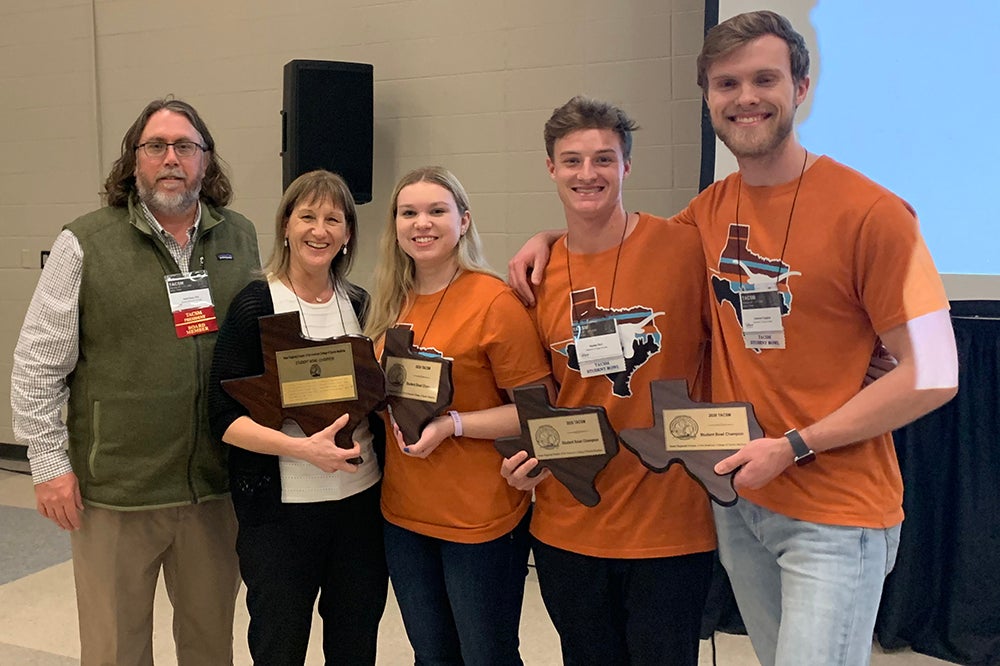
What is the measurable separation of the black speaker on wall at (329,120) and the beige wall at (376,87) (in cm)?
29

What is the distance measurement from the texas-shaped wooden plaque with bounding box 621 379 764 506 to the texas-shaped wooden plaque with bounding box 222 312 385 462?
0.58 m

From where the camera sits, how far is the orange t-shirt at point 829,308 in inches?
55.6

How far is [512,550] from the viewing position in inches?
72.4

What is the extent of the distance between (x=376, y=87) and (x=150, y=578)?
8.88ft

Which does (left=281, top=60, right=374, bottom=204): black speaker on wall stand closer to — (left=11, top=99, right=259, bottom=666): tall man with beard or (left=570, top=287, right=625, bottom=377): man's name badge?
(left=11, top=99, right=259, bottom=666): tall man with beard

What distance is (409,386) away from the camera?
1.72 metres

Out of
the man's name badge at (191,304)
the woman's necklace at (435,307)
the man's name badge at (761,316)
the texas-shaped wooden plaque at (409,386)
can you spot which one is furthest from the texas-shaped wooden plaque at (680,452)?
the man's name badge at (191,304)

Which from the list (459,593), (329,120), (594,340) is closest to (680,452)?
(594,340)

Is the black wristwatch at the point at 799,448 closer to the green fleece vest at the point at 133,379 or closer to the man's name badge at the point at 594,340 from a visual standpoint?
the man's name badge at the point at 594,340

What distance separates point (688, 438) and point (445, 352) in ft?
1.91

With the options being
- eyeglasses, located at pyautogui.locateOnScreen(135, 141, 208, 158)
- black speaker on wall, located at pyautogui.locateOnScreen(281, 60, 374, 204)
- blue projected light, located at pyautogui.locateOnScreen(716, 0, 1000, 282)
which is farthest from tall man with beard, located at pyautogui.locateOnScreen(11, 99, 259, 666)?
blue projected light, located at pyautogui.locateOnScreen(716, 0, 1000, 282)

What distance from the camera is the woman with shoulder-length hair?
1.82 meters

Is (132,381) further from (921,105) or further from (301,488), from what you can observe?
(921,105)

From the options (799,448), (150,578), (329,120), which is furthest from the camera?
(329,120)
